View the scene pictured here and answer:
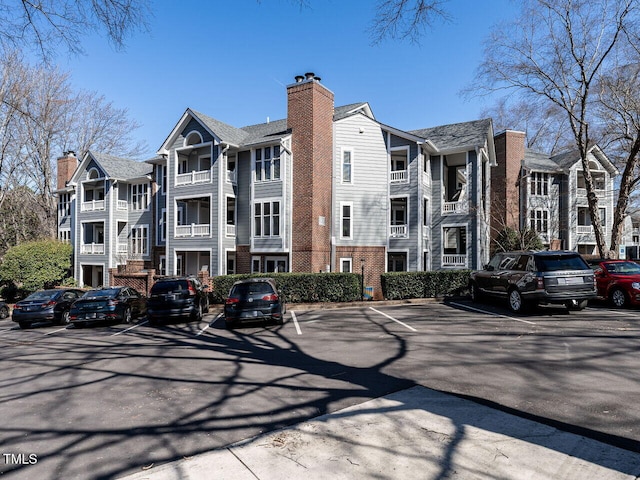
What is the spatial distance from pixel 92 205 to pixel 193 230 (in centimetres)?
1417

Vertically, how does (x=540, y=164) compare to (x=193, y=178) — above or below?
above

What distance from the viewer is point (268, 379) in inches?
266

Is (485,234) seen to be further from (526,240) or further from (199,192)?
(199,192)

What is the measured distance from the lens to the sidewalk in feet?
11.9

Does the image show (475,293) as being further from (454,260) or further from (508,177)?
(508,177)

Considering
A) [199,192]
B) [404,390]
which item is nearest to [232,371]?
[404,390]

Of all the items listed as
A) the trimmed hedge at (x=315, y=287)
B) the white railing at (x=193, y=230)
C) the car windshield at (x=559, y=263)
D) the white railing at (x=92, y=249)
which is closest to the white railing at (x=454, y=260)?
the trimmed hedge at (x=315, y=287)

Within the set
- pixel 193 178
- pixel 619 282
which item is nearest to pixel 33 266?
pixel 193 178

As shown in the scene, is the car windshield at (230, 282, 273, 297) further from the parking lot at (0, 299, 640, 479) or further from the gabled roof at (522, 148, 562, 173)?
the gabled roof at (522, 148, 562, 173)

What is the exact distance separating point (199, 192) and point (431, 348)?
19.1 meters

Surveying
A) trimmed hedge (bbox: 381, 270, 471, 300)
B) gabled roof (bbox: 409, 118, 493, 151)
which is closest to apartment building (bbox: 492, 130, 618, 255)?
gabled roof (bbox: 409, 118, 493, 151)

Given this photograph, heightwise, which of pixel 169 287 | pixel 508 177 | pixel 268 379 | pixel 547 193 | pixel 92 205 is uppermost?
pixel 508 177

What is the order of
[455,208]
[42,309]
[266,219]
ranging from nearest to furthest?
[42,309] → [266,219] → [455,208]

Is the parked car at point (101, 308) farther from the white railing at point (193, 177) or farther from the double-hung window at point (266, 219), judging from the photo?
the white railing at point (193, 177)
